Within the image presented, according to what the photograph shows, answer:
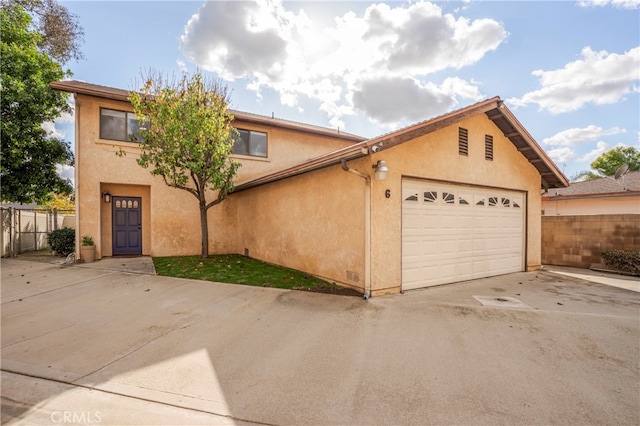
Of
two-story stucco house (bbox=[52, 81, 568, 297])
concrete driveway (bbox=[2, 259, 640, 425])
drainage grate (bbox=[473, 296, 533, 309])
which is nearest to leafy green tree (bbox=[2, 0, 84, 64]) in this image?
two-story stucco house (bbox=[52, 81, 568, 297])

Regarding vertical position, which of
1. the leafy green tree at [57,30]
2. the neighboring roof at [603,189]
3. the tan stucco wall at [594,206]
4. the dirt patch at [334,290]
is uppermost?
the leafy green tree at [57,30]

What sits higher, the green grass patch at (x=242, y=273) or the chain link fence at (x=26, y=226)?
the chain link fence at (x=26, y=226)

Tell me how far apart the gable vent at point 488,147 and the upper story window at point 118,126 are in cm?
1201

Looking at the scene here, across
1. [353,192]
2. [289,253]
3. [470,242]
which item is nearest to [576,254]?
[470,242]

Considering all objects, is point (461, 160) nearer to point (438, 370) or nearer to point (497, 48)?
point (497, 48)

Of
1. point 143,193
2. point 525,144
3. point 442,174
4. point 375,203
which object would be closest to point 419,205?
point 442,174

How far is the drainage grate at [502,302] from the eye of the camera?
18.4 ft

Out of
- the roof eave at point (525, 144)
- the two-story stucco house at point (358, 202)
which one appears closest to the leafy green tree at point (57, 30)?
the two-story stucco house at point (358, 202)

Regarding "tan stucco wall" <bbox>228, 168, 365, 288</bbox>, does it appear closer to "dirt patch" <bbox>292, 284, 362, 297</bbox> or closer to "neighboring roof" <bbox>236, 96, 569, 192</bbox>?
"dirt patch" <bbox>292, 284, 362, 297</bbox>

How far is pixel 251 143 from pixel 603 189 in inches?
660

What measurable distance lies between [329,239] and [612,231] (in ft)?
32.3

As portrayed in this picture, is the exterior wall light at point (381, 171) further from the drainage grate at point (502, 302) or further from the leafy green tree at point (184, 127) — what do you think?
the leafy green tree at point (184, 127)

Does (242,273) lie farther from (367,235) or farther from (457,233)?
(457,233)

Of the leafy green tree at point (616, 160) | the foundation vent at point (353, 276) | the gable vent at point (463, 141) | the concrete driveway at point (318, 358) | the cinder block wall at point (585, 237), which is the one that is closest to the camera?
the concrete driveway at point (318, 358)
